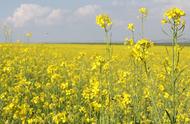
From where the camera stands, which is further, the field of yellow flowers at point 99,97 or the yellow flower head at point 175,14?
the field of yellow flowers at point 99,97

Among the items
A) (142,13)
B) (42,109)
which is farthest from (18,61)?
(142,13)

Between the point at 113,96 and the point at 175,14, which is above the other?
the point at 175,14

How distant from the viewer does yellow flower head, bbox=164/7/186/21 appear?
9.46ft

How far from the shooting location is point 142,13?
4141 mm

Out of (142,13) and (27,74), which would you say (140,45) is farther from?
(27,74)

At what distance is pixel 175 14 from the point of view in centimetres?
290

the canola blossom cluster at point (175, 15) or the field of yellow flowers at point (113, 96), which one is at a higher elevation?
the canola blossom cluster at point (175, 15)

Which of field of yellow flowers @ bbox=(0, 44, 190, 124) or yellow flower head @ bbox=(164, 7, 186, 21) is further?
field of yellow flowers @ bbox=(0, 44, 190, 124)

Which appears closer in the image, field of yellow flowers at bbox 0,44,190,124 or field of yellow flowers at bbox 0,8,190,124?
field of yellow flowers at bbox 0,8,190,124

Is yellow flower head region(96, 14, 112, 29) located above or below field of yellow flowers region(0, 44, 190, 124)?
above

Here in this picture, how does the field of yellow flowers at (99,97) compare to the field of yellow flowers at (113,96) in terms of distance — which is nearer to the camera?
the field of yellow flowers at (113,96)

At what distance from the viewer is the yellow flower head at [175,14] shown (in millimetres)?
2885

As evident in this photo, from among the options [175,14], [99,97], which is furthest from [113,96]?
[175,14]

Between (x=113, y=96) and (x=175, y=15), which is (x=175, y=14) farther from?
(x=113, y=96)
